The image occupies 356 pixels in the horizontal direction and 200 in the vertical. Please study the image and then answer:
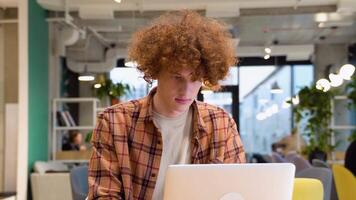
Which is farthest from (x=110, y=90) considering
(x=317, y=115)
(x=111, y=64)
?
(x=317, y=115)

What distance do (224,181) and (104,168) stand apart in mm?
445

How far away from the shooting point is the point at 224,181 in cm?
131

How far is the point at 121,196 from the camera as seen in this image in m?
1.60

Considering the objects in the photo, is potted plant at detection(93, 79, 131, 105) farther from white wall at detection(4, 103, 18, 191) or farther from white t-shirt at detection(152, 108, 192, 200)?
white t-shirt at detection(152, 108, 192, 200)

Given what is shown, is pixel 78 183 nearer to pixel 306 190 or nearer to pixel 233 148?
pixel 306 190

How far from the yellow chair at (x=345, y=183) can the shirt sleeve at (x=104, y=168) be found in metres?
3.39

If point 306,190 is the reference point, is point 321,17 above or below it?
above

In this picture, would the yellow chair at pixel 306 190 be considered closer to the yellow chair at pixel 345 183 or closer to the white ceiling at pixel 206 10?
the yellow chair at pixel 345 183

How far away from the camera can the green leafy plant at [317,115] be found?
8508 millimetres

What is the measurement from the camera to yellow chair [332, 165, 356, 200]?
14.8 ft

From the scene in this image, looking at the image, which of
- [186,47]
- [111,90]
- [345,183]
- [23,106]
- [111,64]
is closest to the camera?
[186,47]

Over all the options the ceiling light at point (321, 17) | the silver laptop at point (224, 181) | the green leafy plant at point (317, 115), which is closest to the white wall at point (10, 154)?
the green leafy plant at point (317, 115)

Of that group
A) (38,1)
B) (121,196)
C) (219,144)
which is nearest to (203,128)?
(219,144)

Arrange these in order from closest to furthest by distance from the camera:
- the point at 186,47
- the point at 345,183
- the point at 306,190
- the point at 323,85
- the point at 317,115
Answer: the point at 186,47, the point at 306,190, the point at 345,183, the point at 323,85, the point at 317,115
